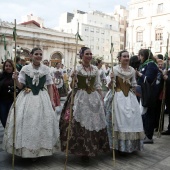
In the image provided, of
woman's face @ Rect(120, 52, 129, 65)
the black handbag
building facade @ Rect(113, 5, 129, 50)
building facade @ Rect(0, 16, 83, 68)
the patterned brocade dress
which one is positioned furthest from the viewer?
building facade @ Rect(113, 5, 129, 50)

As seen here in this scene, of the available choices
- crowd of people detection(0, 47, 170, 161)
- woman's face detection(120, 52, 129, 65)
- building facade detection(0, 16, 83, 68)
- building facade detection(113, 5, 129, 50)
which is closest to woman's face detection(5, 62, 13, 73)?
crowd of people detection(0, 47, 170, 161)

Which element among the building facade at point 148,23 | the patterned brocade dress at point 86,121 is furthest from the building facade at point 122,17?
the patterned brocade dress at point 86,121

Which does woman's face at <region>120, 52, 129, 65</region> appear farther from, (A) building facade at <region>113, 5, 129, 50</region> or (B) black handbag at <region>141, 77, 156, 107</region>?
(A) building facade at <region>113, 5, 129, 50</region>

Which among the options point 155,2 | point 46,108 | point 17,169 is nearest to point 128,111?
point 46,108

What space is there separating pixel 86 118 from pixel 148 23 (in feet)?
116

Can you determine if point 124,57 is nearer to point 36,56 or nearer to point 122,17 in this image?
point 36,56

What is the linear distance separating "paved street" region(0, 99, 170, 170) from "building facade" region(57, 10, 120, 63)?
5297 cm

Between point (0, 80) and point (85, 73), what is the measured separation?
165 centimetres

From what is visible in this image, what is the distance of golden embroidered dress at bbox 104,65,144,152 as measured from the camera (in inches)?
146

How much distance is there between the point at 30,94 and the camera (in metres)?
3.48

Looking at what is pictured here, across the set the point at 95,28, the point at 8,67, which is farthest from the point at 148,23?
the point at 8,67

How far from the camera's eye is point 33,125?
130 inches

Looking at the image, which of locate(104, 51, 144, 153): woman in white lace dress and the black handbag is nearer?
locate(104, 51, 144, 153): woman in white lace dress

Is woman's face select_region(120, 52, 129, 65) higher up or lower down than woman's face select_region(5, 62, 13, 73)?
higher up
